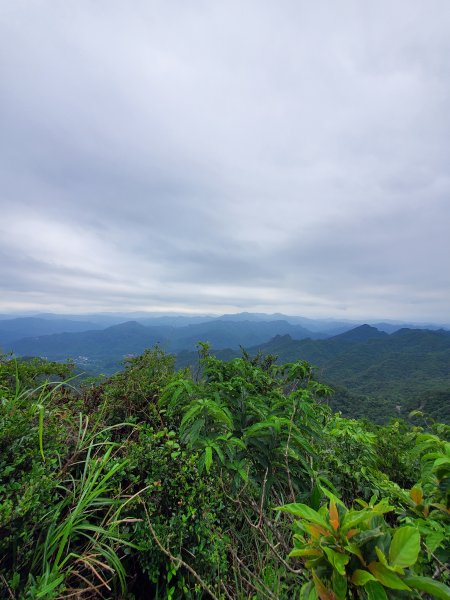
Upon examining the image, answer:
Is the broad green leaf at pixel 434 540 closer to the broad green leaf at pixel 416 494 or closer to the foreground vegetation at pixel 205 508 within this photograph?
the foreground vegetation at pixel 205 508

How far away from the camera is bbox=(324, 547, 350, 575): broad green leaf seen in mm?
973

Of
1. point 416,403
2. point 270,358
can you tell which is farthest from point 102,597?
point 416,403

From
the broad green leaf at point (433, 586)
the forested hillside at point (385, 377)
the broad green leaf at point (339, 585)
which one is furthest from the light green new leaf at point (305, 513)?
the forested hillside at point (385, 377)

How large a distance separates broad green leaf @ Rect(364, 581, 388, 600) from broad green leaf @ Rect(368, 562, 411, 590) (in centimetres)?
2

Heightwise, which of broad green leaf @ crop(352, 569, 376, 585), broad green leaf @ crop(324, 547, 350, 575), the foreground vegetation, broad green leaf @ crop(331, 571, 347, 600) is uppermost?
broad green leaf @ crop(324, 547, 350, 575)

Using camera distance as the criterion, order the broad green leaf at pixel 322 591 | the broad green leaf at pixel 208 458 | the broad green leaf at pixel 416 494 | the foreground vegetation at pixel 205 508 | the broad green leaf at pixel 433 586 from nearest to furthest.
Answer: the broad green leaf at pixel 433 586 → the broad green leaf at pixel 322 591 → the foreground vegetation at pixel 205 508 → the broad green leaf at pixel 416 494 → the broad green leaf at pixel 208 458

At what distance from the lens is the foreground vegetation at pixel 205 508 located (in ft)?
3.71

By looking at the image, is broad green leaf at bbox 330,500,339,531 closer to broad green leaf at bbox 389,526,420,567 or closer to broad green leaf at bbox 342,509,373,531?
broad green leaf at bbox 342,509,373,531

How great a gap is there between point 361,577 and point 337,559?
89 mm

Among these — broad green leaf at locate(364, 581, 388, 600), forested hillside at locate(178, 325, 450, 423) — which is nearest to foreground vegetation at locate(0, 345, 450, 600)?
broad green leaf at locate(364, 581, 388, 600)

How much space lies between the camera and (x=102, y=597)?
1.82m

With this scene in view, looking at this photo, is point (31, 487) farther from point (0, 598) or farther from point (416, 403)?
point (416, 403)

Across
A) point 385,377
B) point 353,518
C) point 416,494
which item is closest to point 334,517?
point 353,518

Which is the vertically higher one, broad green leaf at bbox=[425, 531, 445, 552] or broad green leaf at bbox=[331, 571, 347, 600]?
broad green leaf at bbox=[331, 571, 347, 600]
